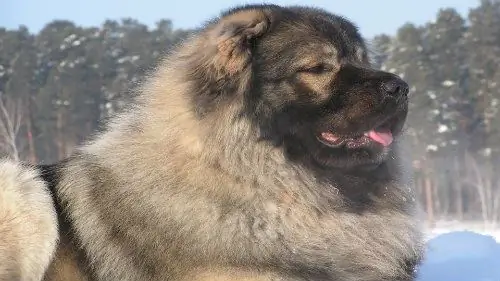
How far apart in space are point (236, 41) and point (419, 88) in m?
37.2

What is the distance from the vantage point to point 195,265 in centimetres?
384

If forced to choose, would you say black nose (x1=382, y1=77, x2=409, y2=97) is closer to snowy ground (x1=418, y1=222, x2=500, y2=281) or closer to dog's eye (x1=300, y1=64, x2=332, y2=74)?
dog's eye (x1=300, y1=64, x2=332, y2=74)

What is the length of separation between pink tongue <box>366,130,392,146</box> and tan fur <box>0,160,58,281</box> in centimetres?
193

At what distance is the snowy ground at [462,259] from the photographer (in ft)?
19.2

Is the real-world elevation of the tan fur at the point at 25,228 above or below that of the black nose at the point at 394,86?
below

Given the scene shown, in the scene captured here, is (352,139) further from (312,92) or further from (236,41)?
(236,41)

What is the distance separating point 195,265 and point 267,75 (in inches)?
44.3

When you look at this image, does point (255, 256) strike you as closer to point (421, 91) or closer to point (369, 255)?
point (369, 255)

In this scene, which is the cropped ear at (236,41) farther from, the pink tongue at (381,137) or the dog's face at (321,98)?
the pink tongue at (381,137)

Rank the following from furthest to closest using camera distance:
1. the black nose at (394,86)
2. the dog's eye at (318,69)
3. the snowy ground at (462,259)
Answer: the snowy ground at (462,259)
the dog's eye at (318,69)
the black nose at (394,86)

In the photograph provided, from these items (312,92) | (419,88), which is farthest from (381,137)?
(419,88)

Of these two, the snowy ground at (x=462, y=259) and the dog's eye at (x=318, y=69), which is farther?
the snowy ground at (x=462, y=259)

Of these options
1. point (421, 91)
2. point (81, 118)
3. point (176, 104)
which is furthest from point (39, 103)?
point (176, 104)

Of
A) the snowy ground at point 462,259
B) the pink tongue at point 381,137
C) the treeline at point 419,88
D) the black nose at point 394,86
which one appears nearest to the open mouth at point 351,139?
the pink tongue at point 381,137
